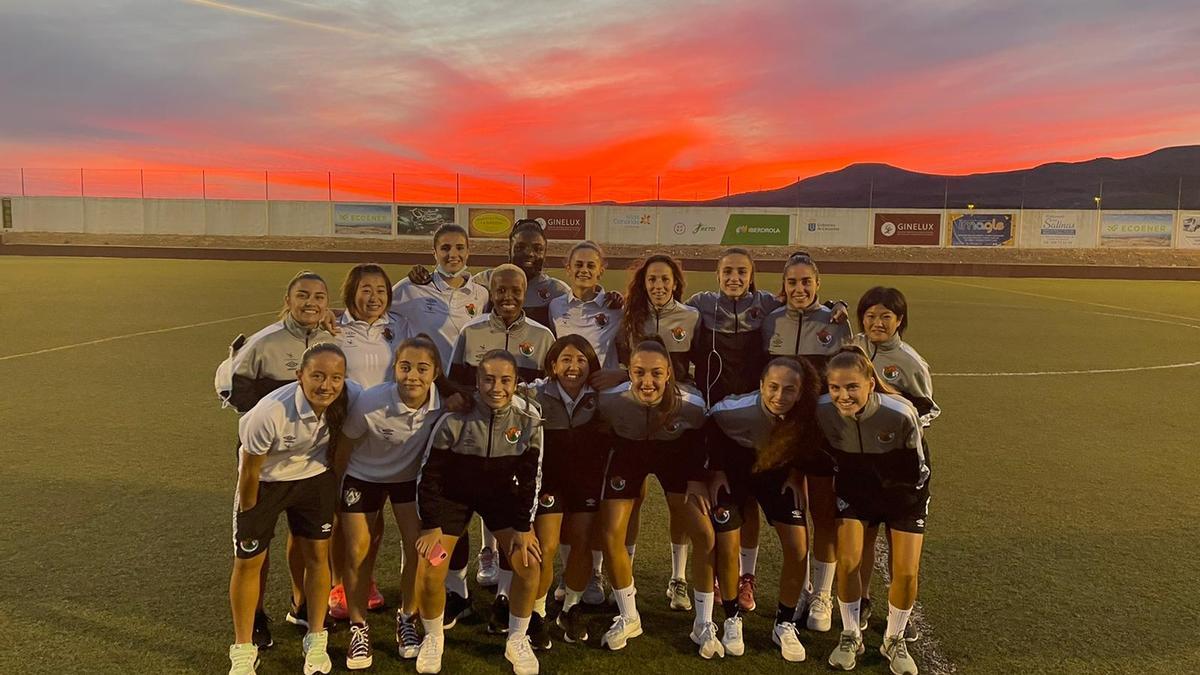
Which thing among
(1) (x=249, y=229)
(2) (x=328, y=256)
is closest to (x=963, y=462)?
(2) (x=328, y=256)

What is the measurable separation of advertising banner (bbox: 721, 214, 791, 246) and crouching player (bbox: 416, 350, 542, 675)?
35.2 meters

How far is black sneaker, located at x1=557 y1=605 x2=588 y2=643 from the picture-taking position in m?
3.49

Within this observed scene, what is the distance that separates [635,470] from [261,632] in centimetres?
181

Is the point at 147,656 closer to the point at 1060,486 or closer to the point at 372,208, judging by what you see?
the point at 1060,486

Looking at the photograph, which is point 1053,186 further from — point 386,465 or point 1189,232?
point 386,465

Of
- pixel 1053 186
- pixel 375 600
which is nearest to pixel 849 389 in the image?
pixel 375 600

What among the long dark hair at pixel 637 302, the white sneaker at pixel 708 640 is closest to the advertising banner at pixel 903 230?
the long dark hair at pixel 637 302

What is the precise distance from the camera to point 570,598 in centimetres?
361

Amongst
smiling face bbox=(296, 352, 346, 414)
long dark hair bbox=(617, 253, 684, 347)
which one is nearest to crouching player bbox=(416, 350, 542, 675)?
smiling face bbox=(296, 352, 346, 414)

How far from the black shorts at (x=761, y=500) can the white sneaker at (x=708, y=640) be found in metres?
0.43

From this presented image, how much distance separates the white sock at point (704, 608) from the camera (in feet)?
11.3

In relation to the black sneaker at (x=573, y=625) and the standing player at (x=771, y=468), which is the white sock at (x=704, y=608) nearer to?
the standing player at (x=771, y=468)

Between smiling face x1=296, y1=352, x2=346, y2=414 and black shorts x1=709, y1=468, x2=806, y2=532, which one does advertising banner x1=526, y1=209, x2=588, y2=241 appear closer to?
black shorts x1=709, y1=468, x2=806, y2=532

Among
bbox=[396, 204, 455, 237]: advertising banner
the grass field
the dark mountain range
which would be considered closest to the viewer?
the grass field
